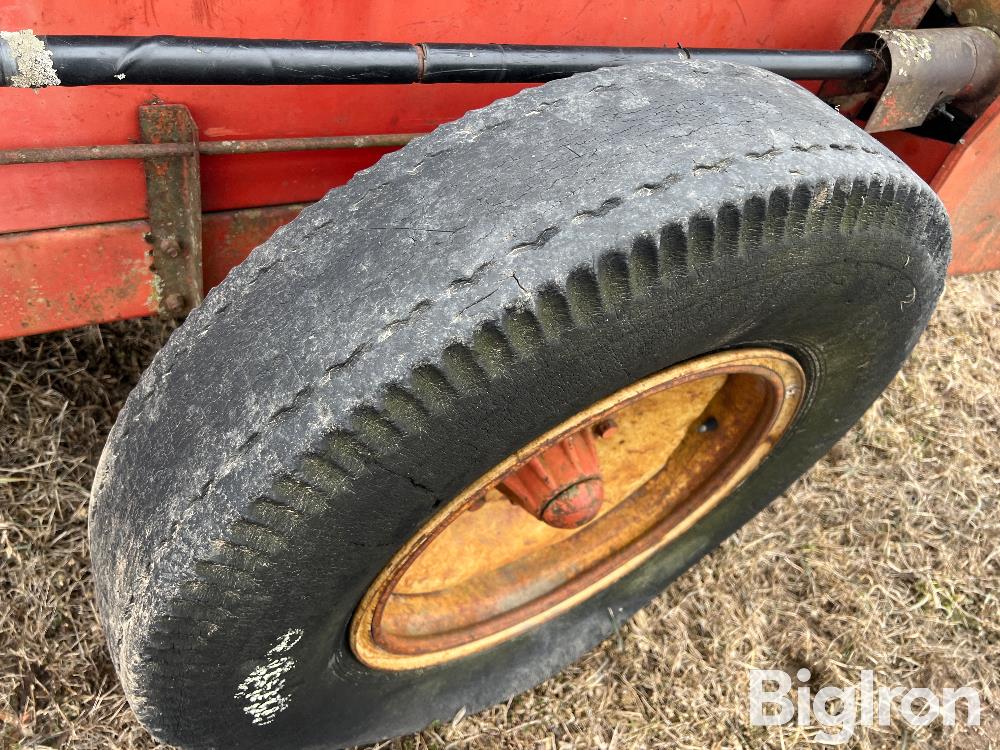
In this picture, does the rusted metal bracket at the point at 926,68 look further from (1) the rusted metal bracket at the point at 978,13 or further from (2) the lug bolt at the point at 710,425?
(2) the lug bolt at the point at 710,425

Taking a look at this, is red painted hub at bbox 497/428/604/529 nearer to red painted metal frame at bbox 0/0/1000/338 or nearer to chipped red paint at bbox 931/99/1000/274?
red painted metal frame at bbox 0/0/1000/338

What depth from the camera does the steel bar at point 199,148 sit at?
109cm

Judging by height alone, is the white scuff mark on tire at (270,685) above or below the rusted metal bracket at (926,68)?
below

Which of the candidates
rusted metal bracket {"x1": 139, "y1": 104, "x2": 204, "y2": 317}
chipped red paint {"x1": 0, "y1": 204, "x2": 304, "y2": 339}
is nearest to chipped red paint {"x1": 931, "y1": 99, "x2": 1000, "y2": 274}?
chipped red paint {"x1": 0, "y1": 204, "x2": 304, "y2": 339}

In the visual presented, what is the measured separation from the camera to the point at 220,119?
1.23 meters

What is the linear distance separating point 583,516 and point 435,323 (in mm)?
729

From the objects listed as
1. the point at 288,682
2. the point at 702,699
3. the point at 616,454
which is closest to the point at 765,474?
the point at 616,454

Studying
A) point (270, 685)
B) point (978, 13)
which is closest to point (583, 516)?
point (270, 685)

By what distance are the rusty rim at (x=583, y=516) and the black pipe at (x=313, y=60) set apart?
55 centimetres

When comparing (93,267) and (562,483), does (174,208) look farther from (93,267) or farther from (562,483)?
(562,483)

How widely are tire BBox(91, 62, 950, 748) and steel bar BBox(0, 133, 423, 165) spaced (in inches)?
8.5

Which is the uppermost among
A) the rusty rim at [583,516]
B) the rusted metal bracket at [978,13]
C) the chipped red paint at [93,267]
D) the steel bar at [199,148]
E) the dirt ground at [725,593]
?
the rusted metal bracket at [978,13]

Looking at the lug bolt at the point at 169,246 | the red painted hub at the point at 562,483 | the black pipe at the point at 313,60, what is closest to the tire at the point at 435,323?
the black pipe at the point at 313,60

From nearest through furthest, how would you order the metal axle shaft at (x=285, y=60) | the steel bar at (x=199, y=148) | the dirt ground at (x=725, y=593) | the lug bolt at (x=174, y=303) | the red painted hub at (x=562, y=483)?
the metal axle shaft at (x=285, y=60) < the steel bar at (x=199, y=148) < the lug bolt at (x=174, y=303) < the red painted hub at (x=562, y=483) < the dirt ground at (x=725, y=593)
